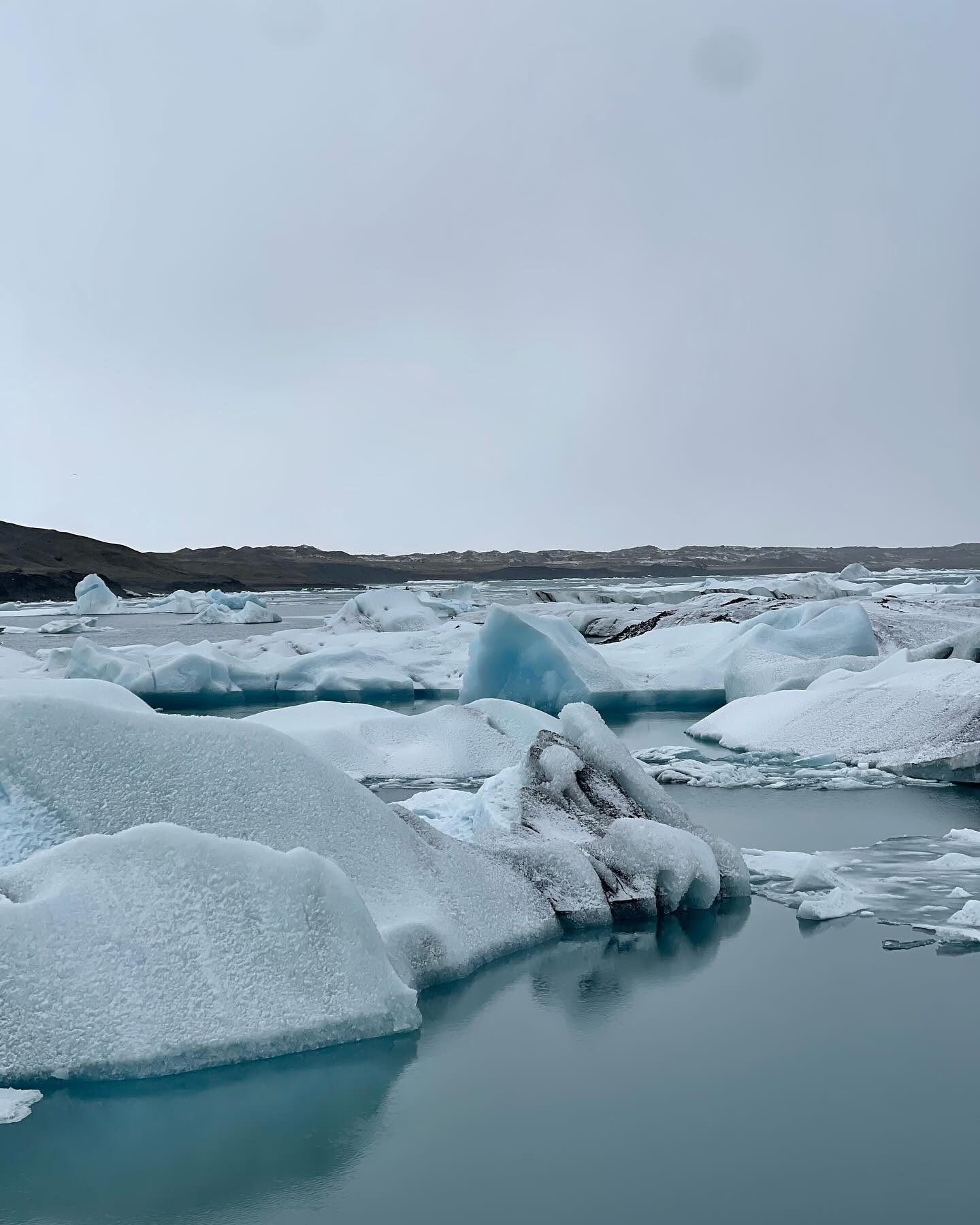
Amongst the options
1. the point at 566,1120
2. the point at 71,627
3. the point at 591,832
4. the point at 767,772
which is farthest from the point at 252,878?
the point at 71,627

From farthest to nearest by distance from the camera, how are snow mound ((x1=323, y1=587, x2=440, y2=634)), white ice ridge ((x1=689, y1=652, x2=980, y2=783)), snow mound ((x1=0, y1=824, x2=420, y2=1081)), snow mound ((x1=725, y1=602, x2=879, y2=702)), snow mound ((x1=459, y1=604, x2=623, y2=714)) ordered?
snow mound ((x1=323, y1=587, x2=440, y2=634)) < snow mound ((x1=459, y1=604, x2=623, y2=714)) < snow mound ((x1=725, y1=602, x2=879, y2=702)) < white ice ridge ((x1=689, y1=652, x2=980, y2=783)) < snow mound ((x1=0, y1=824, x2=420, y2=1081))

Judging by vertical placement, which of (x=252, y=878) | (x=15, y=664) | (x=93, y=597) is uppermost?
(x=252, y=878)

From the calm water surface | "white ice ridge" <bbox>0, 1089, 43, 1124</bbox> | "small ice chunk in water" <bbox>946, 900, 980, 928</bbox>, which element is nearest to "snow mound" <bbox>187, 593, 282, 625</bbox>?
"small ice chunk in water" <bbox>946, 900, 980, 928</bbox>

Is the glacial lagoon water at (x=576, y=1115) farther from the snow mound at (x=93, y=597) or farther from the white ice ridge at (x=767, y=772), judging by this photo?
the snow mound at (x=93, y=597)

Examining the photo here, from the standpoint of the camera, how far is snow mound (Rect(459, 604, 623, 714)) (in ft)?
36.3

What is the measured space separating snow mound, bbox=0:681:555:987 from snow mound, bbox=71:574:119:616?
29098 millimetres

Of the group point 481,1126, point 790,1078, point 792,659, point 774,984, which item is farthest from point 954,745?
point 481,1126

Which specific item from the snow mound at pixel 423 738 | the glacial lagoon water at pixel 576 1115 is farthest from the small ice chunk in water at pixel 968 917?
the snow mound at pixel 423 738

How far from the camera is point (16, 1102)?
264 cm

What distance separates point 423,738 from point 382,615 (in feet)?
43.0

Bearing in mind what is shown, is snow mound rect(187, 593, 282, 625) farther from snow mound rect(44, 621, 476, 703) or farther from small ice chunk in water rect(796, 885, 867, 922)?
small ice chunk in water rect(796, 885, 867, 922)

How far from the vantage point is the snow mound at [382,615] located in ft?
67.7

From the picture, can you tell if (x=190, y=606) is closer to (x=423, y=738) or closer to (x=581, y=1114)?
(x=423, y=738)

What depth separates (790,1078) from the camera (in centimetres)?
301
